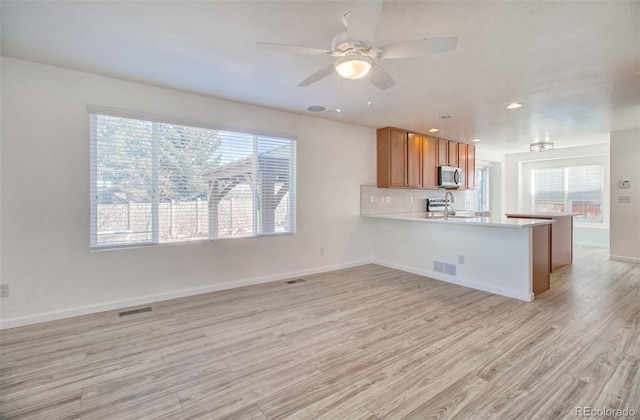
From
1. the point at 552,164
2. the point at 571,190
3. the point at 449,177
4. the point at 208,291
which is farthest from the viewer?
the point at 552,164

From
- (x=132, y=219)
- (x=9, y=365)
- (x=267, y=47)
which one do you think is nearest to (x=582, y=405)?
(x=267, y=47)

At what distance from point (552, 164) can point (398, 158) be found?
16.3ft

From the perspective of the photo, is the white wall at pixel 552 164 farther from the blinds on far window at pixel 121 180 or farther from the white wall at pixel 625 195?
the blinds on far window at pixel 121 180

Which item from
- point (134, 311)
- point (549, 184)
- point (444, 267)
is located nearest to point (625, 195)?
point (549, 184)

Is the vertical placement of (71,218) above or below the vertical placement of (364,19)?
below

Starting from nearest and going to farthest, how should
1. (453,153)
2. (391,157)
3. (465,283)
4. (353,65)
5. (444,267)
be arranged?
(353,65), (465,283), (444,267), (391,157), (453,153)

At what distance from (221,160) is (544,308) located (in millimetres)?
4131

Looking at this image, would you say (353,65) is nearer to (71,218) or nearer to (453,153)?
(71,218)

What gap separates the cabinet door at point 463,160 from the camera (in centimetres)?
650

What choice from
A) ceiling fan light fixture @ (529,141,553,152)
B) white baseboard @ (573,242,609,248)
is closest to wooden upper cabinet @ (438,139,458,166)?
ceiling fan light fixture @ (529,141,553,152)

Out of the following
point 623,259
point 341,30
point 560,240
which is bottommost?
point 623,259

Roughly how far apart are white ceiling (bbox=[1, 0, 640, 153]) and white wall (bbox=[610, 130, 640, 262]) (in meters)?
1.74

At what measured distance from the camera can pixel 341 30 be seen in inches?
84.9

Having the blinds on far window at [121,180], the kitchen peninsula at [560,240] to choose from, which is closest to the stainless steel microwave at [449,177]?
the kitchen peninsula at [560,240]
